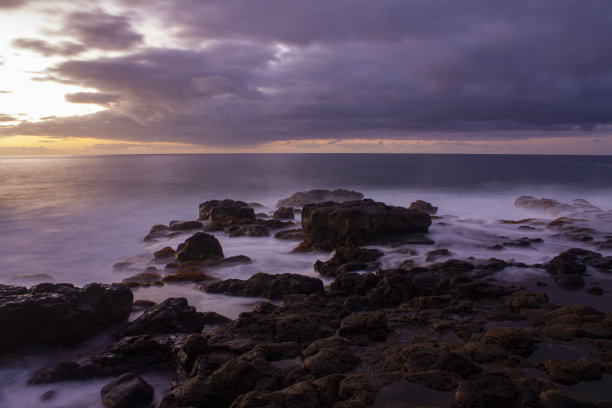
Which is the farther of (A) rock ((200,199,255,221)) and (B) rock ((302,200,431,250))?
(A) rock ((200,199,255,221))

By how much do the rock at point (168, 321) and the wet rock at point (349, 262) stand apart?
4.67 m

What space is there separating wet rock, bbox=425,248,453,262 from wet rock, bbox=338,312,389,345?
19.4 feet

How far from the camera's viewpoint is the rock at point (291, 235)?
55.6 ft

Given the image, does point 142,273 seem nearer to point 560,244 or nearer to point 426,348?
point 426,348

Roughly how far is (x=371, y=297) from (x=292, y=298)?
6.24 ft

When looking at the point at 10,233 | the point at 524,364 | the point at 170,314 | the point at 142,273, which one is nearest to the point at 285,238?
the point at 142,273

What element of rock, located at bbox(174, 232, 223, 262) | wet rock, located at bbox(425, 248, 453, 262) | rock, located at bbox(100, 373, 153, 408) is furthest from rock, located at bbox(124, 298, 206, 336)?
wet rock, located at bbox(425, 248, 453, 262)

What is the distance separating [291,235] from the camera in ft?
56.4

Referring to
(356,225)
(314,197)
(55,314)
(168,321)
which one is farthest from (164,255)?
(314,197)

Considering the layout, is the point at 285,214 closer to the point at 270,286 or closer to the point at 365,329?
the point at 270,286

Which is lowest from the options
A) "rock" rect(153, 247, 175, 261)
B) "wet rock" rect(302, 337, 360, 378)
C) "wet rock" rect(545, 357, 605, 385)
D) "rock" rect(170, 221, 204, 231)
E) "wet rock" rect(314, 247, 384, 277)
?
"rock" rect(153, 247, 175, 261)

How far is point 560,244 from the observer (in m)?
14.1

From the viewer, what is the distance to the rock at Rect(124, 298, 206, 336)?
7.73 metres

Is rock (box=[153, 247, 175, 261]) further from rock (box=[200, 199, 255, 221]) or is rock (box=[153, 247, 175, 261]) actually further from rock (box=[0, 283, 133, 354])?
rock (box=[200, 199, 255, 221])
